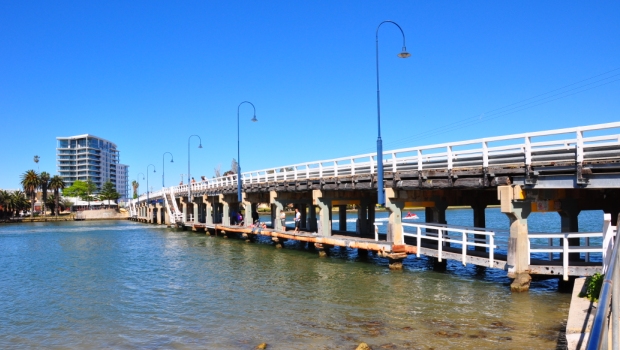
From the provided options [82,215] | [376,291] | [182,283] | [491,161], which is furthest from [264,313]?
[82,215]

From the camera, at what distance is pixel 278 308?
15273 millimetres

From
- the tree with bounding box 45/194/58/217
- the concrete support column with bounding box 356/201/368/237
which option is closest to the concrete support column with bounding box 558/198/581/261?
the concrete support column with bounding box 356/201/368/237

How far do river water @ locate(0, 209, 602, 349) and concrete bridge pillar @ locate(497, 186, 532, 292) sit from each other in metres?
0.52

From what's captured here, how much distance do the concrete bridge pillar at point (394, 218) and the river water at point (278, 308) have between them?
1500mm

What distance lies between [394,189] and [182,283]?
9.84m

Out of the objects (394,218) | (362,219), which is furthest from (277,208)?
(394,218)

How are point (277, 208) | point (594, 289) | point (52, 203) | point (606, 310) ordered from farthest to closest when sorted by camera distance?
point (52, 203) < point (277, 208) < point (594, 289) < point (606, 310)

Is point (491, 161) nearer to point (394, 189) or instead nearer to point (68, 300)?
point (394, 189)

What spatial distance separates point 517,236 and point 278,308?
7757mm

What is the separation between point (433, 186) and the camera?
1980cm

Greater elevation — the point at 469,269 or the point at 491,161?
the point at 491,161

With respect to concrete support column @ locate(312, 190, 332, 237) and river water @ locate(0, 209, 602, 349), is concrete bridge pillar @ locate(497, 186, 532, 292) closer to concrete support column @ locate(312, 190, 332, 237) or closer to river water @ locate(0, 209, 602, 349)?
river water @ locate(0, 209, 602, 349)

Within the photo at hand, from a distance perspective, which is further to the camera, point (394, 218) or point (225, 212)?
point (225, 212)

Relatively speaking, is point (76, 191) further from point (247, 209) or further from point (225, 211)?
point (247, 209)
